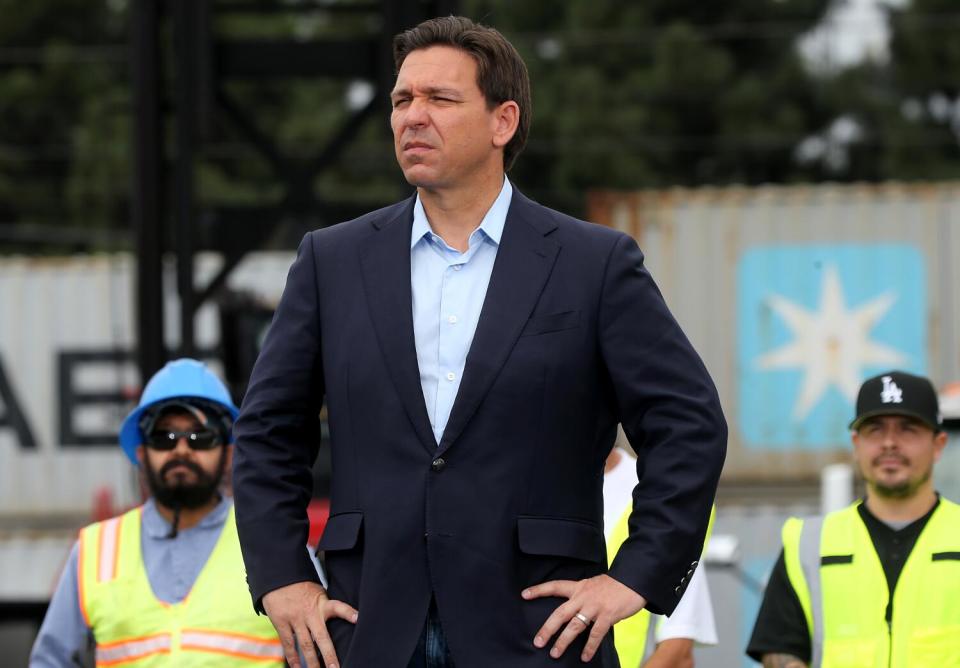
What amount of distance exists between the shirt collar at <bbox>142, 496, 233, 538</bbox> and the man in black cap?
1.37 metres

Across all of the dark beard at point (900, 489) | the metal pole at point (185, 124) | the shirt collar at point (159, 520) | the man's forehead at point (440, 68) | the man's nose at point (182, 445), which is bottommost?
the shirt collar at point (159, 520)

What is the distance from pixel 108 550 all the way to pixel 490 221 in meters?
1.68

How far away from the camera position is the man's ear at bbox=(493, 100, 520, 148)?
8.97 ft

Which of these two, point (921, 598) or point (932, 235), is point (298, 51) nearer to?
point (921, 598)

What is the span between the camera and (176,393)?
4.14 metres

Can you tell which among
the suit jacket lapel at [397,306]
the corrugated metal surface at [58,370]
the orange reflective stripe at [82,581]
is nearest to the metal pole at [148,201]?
the orange reflective stripe at [82,581]

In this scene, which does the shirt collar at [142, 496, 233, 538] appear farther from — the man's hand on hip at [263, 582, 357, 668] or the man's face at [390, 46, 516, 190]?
the man's face at [390, 46, 516, 190]

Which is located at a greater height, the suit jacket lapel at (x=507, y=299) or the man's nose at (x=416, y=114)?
the man's nose at (x=416, y=114)

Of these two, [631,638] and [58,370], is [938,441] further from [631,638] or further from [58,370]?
[58,370]

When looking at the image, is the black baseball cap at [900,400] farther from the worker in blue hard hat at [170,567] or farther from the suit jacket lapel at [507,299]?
the suit jacket lapel at [507,299]

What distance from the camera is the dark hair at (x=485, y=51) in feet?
8.85

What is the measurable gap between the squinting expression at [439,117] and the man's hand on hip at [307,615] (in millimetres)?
681

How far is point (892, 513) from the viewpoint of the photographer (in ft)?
14.0

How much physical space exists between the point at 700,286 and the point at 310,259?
13.8 meters
